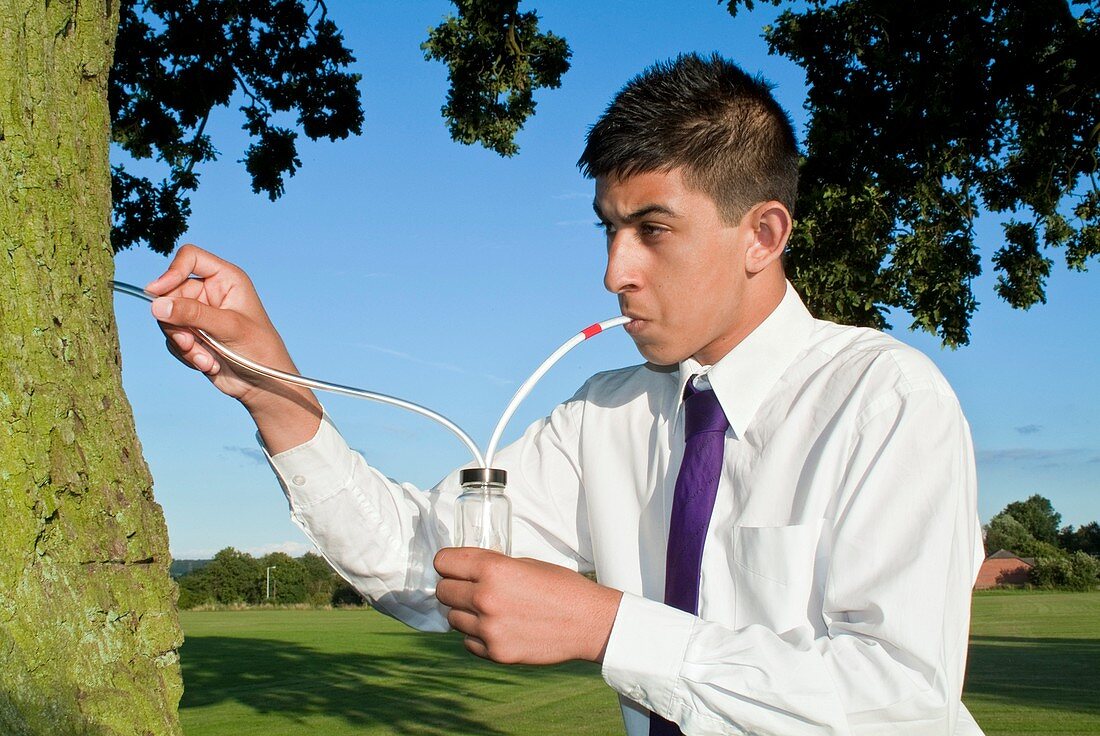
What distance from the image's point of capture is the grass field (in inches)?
527

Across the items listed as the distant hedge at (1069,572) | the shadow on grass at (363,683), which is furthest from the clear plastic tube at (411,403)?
the distant hedge at (1069,572)

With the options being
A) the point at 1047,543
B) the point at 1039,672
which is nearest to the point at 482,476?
the point at 1039,672

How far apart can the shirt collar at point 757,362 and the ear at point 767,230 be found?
0.45 feet

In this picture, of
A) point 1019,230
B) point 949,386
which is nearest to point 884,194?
point 1019,230

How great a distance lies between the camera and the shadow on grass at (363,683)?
590 inches

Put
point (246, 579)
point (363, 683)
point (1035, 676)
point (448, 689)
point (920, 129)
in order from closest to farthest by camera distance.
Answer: point (920, 129) < point (1035, 676) < point (448, 689) < point (363, 683) < point (246, 579)

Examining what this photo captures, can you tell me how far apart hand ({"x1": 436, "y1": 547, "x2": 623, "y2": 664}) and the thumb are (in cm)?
84

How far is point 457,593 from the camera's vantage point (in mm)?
1925

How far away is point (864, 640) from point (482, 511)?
772mm

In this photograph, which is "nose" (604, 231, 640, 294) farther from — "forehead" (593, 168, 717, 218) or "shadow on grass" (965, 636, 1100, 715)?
"shadow on grass" (965, 636, 1100, 715)

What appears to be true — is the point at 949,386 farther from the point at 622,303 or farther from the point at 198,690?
the point at 198,690

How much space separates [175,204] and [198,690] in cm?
1192

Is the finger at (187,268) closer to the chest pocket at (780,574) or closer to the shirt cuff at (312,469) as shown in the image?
the shirt cuff at (312,469)

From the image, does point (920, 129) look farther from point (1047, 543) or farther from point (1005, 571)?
point (1047, 543)
